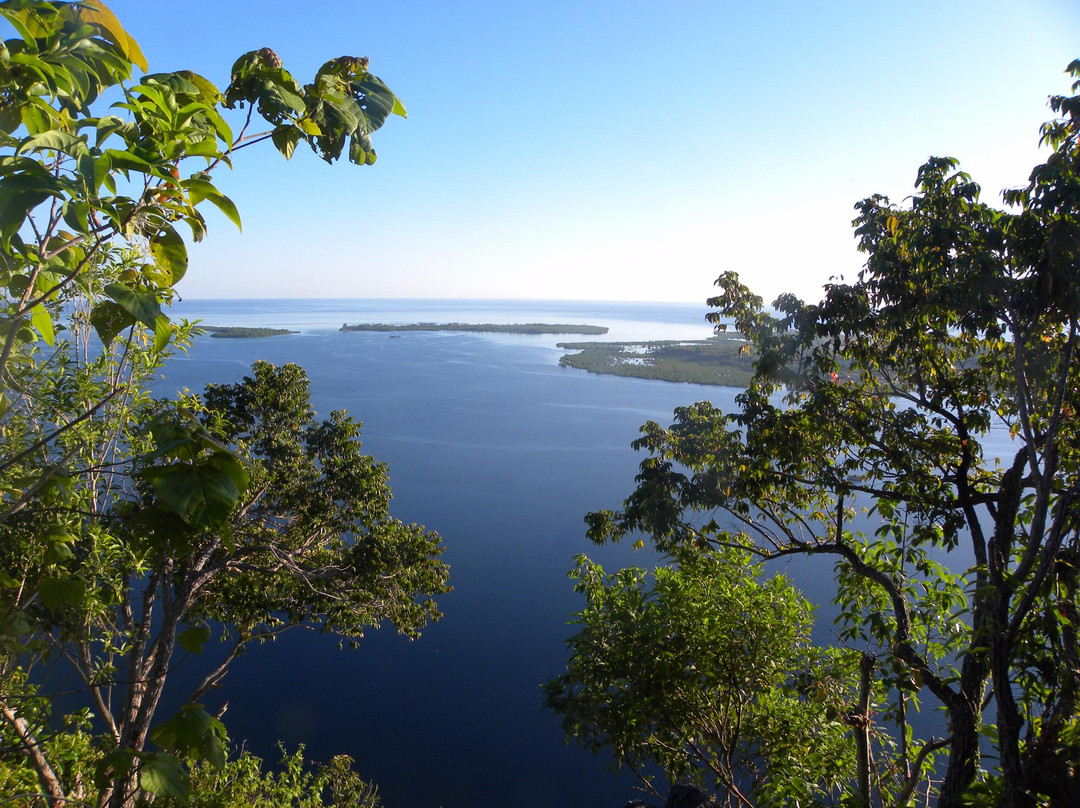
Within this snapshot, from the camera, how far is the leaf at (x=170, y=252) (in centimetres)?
95

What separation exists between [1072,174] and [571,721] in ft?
12.2

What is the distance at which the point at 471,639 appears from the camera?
11.9 metres

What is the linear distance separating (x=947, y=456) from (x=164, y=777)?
4236 millimetres

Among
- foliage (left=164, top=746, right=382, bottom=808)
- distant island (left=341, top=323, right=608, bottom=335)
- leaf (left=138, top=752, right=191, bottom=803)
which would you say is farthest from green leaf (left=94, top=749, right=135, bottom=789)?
distant island (left=341, top=323, right=608, bottom=335)

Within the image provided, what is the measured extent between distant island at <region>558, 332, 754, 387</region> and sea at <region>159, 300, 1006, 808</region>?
213 inches

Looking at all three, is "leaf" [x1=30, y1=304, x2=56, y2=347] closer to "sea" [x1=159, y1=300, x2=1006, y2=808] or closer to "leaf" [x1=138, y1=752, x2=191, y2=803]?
"leaf" [x1=138, y1=752, x2=191, y2=803]

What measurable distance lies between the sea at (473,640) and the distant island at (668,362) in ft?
17.8

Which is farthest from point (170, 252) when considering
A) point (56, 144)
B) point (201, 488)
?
point (201, 488)

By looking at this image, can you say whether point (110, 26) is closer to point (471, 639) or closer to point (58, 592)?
point (58, 592)

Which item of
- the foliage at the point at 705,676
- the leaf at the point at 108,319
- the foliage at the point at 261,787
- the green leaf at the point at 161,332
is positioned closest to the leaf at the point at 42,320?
the leaf at the point at 108,319

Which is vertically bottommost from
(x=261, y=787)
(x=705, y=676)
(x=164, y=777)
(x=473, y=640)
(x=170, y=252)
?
→ (x=473, y=640)

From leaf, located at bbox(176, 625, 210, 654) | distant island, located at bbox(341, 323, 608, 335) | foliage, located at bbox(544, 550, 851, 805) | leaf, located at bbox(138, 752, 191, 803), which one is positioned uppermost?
distant island, located at bbox(341, 323, 608, 335)

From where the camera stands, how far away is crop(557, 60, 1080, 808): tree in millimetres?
2219

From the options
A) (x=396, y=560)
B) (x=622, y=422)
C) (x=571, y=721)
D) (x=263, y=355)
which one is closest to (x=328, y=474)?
(x=396, y=560)
